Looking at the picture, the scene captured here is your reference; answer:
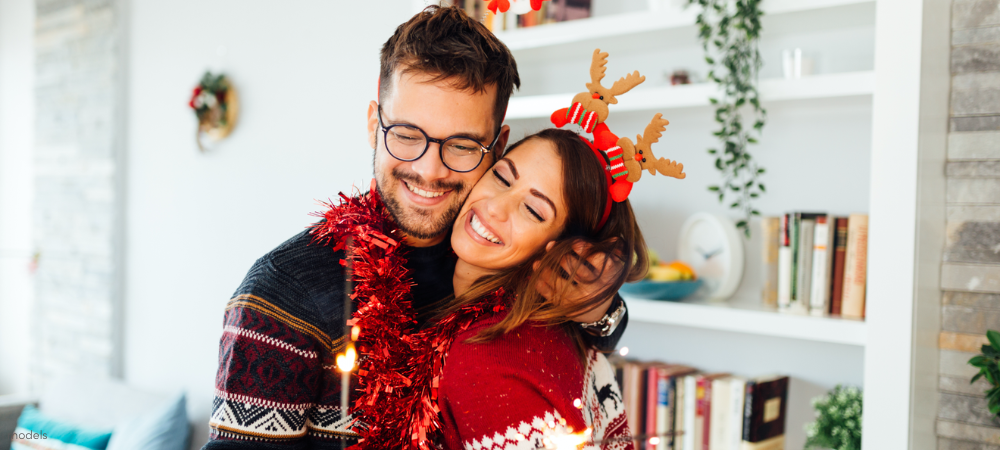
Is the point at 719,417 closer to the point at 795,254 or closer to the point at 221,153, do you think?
the point at 795,254

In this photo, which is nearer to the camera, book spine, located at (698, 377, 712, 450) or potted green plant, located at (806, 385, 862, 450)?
potted green plant, located at (806, 385, 862, 450)

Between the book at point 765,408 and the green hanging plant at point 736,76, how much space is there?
0.37 m

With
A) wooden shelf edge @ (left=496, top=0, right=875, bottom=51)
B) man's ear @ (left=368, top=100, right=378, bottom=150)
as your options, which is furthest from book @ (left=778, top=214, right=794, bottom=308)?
man's ear @ (left=368, top=100, right=378, bottom=150)

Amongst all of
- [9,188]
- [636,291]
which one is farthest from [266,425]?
[9,188]

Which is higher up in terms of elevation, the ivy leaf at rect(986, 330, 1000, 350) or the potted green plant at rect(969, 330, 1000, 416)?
the ivy leaf at rect(986, 330, 1000, 350)

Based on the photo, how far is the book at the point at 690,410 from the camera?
1668mm

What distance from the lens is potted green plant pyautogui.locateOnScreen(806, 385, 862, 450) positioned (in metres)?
1.46

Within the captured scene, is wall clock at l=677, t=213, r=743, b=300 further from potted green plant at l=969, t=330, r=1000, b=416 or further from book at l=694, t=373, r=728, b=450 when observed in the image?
potted green plant at l=969, t=330, r=1000, b=416

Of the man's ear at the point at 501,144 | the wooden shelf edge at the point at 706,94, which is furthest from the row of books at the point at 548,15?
the man's ear at the point at 501,144

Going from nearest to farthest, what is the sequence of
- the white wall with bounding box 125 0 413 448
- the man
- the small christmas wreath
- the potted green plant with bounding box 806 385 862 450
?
the man < the potted green plant with bounding box 806 385 862 450 < the white wall with bounding box 125 0 413 448 < the small christmas wreath

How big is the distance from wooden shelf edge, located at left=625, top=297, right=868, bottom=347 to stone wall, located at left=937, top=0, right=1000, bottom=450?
20cm

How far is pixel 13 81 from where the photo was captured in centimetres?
362

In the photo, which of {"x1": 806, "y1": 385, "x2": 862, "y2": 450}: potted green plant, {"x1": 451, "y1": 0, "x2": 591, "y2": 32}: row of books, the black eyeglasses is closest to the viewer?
the black eyeglasses

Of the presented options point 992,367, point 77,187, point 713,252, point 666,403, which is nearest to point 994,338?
point 992,367
